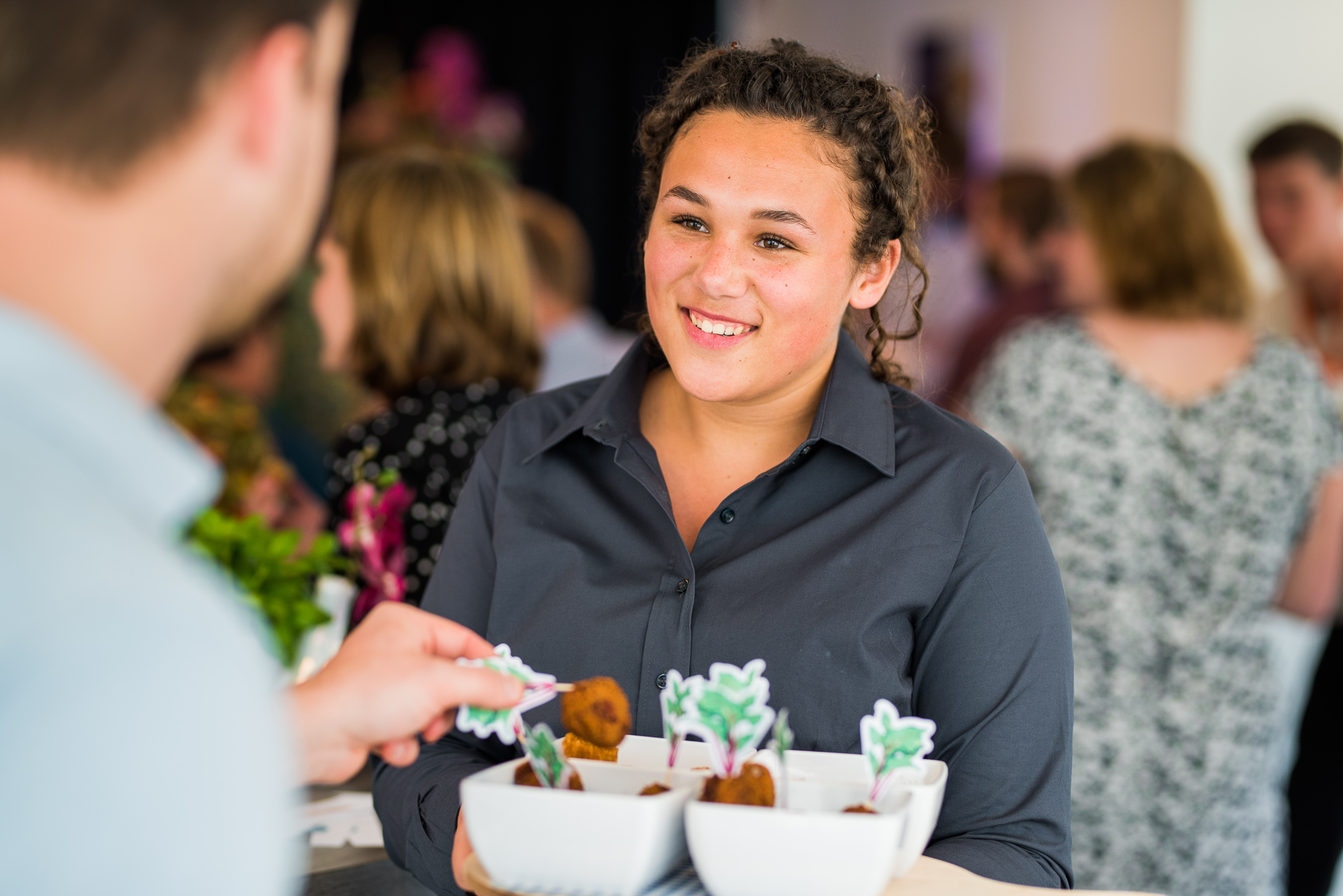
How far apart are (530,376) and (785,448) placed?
3.16ft

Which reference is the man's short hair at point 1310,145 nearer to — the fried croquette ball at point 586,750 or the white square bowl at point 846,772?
the white square bowl at point 846,772

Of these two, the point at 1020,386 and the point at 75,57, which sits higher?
the point at 75,57

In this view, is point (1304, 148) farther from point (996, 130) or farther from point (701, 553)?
point (996, 130)

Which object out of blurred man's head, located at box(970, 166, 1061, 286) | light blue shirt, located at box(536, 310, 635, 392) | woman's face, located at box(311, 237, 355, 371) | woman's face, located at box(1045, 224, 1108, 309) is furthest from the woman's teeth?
blurred man's head, located at box(970, 166, 1061, 286)

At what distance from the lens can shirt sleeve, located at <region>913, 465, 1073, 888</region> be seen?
1157mm

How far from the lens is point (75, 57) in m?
0.55

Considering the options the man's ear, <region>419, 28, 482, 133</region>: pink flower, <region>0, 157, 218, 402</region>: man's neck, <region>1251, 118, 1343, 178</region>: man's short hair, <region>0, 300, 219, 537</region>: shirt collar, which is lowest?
<region>0, 300, 219, 537</region>: shirt collar

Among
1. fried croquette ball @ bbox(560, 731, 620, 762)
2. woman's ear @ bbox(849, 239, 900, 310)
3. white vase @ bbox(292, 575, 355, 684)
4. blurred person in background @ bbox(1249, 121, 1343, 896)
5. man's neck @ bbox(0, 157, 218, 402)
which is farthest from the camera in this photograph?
blurred person in background @ bbox(1249, 121, 1343, 896)

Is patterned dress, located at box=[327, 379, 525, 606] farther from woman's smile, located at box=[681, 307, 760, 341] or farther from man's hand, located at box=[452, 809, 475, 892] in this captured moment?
man's hand, located at box=[452, 809, 475, 892]

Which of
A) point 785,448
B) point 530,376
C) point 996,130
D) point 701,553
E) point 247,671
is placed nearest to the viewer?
point 247,671

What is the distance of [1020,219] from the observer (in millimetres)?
3447

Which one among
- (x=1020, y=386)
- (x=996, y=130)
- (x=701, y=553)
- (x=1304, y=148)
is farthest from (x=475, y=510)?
(x=996, y=130)

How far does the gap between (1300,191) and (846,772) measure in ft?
7.51

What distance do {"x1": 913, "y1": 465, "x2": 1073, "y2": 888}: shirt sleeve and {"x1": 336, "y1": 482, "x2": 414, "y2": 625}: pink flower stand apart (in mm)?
902
